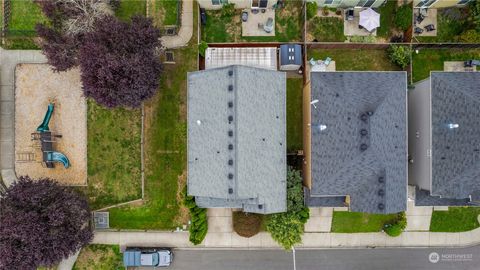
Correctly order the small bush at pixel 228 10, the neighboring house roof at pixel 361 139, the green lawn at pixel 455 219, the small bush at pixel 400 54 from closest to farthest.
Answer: the neighboring house roof at pixel 361 139, the small bush at pixel 400 54, the small bush at pixel 228 10, the green lawn at pixel 455 219

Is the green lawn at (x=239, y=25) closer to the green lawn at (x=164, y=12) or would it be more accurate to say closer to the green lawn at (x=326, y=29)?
the green lawn at (x=326, y=29)

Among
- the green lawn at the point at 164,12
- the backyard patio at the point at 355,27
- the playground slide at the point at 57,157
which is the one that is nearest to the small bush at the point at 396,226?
the backyard patio at the point at 355,27

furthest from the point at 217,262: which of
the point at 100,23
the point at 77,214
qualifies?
the point at 100,23

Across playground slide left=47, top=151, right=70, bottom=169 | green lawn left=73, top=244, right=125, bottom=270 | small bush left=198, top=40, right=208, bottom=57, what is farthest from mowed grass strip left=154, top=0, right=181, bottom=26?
green lawn left=73, top=244, right=125, bottom=270

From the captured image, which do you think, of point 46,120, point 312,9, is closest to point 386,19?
point 312,9

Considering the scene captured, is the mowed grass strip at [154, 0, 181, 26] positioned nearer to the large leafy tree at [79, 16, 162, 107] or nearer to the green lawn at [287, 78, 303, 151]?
the large leafy tree at [79, 16, 162, 107]

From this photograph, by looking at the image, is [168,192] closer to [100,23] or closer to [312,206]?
[312,206]

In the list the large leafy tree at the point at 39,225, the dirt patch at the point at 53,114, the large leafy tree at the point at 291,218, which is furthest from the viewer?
the dirt patch at the point at 53,114
